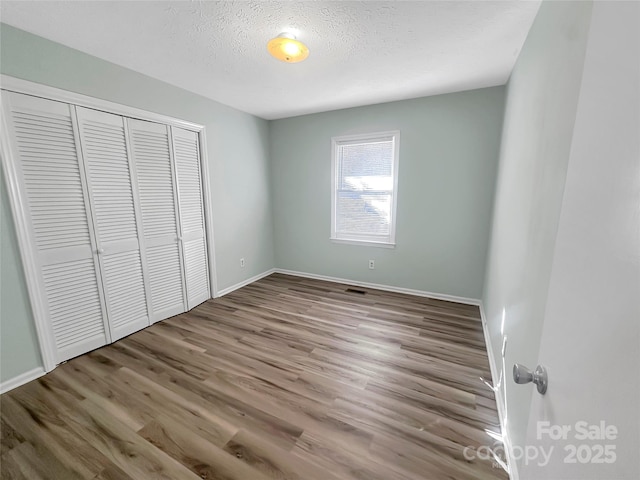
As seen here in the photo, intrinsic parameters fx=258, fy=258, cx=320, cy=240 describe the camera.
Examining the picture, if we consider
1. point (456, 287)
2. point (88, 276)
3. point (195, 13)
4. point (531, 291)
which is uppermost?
point (195, 13)

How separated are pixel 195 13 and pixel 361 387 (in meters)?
2.76

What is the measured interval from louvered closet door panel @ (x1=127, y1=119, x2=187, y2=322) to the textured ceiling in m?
0.61

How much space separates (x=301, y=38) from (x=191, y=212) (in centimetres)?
219

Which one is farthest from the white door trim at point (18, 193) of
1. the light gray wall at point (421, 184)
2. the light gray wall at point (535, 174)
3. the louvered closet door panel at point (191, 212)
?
the light gray wall at point (535, 174)

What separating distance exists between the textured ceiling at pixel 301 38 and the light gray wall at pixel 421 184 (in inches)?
15.8

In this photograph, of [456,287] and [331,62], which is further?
[456,287]

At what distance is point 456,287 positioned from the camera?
3297mm

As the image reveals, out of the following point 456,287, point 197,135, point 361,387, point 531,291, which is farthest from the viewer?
point 456,287

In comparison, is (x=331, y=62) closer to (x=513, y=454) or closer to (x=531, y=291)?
(x=531, y=291)

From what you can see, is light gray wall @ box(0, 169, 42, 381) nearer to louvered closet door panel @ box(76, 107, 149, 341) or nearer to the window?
louvered closet door panel @ box(76, 107, 149, 341)

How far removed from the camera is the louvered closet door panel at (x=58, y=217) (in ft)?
6.13

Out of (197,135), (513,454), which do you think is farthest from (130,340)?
(513,454)

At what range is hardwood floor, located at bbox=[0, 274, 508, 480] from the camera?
136 cm

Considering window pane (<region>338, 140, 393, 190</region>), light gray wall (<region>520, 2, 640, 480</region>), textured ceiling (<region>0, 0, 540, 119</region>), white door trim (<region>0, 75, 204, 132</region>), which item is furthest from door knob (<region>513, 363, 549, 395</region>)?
white door trim (<region>0, 75, 204, 132</region>)
